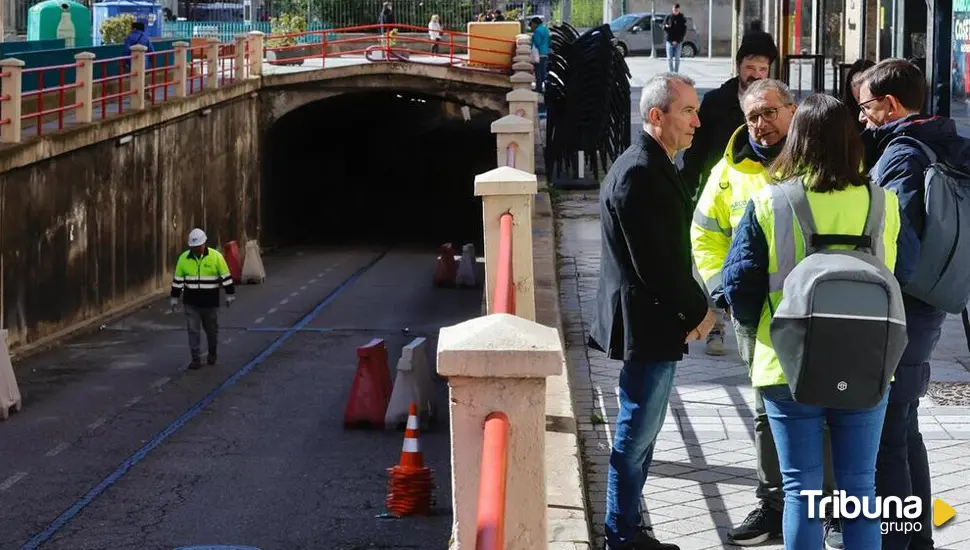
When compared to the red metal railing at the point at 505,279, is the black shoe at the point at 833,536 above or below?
below

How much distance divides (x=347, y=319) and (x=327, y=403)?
9367 millimetres

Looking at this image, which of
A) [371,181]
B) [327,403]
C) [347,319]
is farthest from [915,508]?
[371,181]

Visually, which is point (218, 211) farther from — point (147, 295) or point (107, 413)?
point (107, 413)

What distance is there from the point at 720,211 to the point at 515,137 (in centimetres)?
916

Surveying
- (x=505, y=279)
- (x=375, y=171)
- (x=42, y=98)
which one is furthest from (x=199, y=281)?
(x=375, y=171)

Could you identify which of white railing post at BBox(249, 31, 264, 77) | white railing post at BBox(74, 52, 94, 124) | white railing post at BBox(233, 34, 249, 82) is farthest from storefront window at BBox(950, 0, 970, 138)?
white railing post at BBox(249, 31, 264, 77)

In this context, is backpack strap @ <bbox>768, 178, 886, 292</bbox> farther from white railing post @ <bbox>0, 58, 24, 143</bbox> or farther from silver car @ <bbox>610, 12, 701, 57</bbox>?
silver car @ <bbox>610, 12, 701, 57</bbox>

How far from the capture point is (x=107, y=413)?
673 inches

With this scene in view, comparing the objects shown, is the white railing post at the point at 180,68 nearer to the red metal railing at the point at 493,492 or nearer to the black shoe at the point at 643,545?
the black shoe at the point at 643,545

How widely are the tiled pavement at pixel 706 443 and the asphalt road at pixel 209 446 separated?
1712 millimetres

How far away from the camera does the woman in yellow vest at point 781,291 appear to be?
527 centimetres

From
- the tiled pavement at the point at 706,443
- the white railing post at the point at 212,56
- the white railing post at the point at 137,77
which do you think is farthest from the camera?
the white railing post at the point at 212,56

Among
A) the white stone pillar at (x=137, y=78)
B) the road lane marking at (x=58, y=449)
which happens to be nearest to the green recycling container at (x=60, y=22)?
the white stone pillar at (x=137, y=78)

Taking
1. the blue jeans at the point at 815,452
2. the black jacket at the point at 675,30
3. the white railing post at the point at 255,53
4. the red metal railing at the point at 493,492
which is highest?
the black jacket at the point at 675,30
